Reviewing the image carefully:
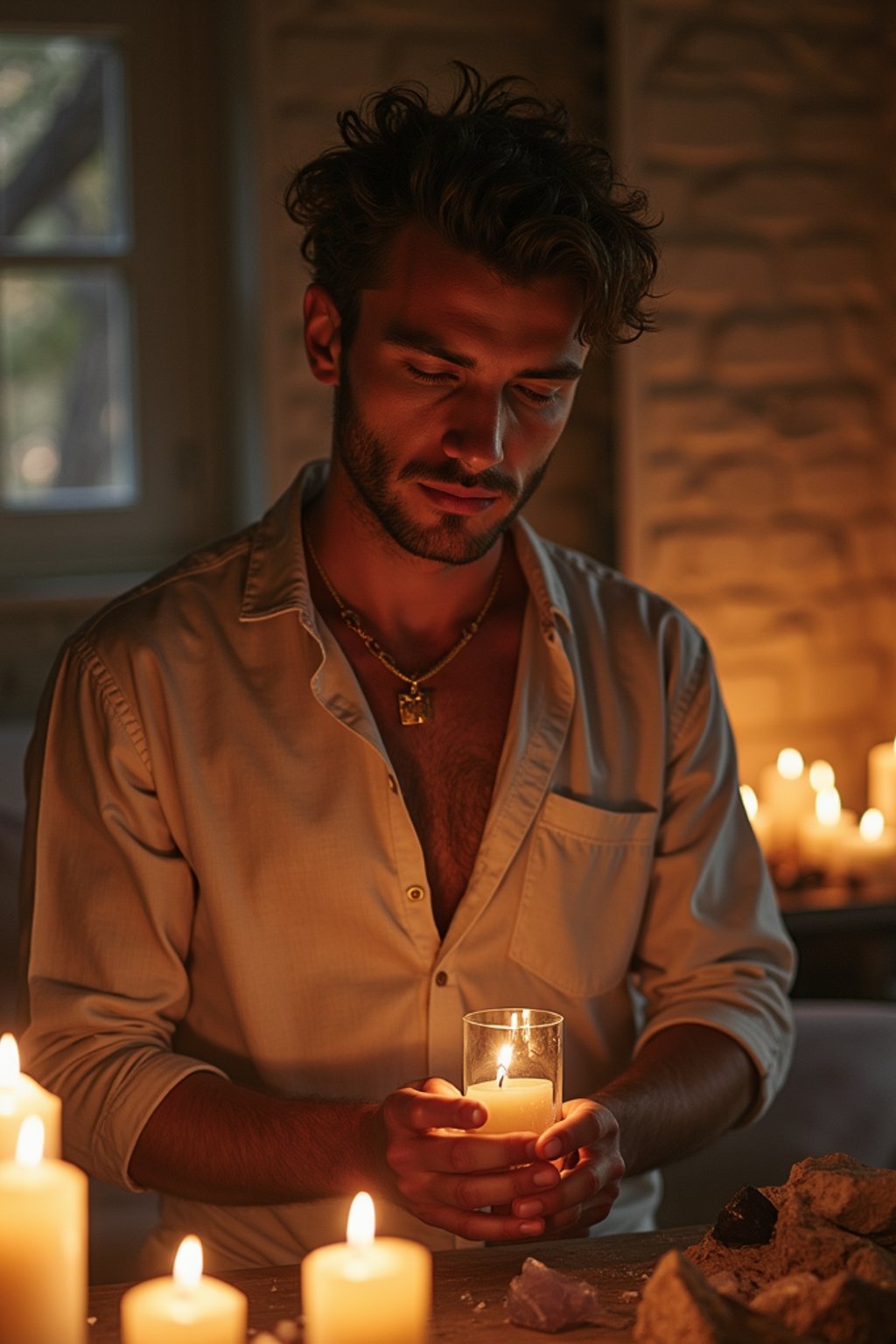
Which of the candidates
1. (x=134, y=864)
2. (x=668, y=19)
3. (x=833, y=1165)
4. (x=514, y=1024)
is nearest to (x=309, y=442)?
(x=668, y=19)

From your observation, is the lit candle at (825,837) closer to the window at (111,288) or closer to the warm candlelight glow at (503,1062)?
the window at (111,288)

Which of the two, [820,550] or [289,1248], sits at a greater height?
[820,550]

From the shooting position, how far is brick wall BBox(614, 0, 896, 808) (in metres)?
3.30

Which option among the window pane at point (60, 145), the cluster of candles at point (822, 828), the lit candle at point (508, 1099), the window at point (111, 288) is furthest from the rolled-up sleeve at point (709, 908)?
the window pane at point (60, 145)

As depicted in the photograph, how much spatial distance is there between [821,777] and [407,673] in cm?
165

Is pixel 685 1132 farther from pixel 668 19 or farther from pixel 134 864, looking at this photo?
pixel 668 19

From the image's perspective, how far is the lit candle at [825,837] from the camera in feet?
9.80

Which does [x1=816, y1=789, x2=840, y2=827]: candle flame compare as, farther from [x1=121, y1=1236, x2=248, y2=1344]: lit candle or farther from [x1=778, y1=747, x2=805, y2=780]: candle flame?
[x1=121, y1=1236, x2=248, y2=1344]: lit candle

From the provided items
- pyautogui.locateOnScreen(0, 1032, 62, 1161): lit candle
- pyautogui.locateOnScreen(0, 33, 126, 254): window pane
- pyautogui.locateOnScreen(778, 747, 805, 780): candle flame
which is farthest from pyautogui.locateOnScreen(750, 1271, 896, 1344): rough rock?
pyautogui.locateOnScreen(0, 33, 126, 254): window pane

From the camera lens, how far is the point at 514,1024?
1245 millimetres

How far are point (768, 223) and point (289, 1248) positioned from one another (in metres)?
2.45

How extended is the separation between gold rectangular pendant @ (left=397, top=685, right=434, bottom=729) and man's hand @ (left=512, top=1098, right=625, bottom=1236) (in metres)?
0.52

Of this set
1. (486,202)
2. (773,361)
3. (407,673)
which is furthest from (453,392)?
(773,361)

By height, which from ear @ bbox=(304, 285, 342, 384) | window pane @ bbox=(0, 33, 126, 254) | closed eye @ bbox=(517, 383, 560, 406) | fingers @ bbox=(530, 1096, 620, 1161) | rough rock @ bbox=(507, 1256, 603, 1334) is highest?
window pane @ bbox=(0, 33, 126, 254)
